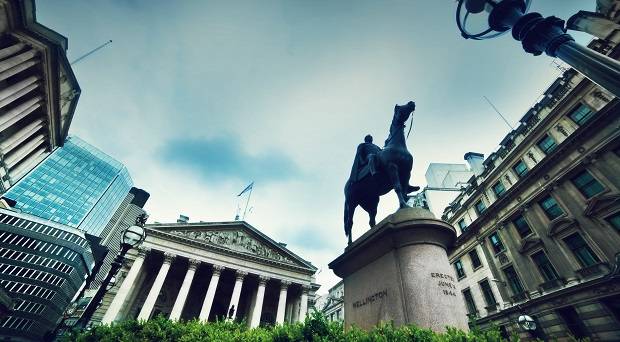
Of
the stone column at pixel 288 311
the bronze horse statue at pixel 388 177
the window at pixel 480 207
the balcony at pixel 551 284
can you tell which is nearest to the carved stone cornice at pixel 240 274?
the stone column at pixel 288 311

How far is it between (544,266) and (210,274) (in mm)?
36334

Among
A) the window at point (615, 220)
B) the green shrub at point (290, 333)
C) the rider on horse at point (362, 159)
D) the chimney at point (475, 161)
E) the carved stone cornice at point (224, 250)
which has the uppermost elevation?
the chimney at point (475, 161)

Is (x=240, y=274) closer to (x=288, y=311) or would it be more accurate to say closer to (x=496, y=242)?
(x=288, y=311)

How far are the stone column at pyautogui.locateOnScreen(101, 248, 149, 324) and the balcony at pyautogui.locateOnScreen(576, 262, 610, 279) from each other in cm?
3750

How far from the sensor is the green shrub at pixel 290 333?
3.21m

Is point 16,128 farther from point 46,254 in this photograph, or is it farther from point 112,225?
point 112,225

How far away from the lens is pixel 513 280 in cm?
2041

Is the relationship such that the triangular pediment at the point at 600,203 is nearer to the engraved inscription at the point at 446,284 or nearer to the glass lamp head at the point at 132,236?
the engraved inscription at the point at 446,284

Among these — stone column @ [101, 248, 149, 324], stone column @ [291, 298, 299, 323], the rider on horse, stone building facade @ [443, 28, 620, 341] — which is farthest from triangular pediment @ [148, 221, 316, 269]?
the rider on horse

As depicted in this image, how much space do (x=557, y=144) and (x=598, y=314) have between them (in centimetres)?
1096

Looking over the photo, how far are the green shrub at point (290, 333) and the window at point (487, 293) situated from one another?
22286 mm

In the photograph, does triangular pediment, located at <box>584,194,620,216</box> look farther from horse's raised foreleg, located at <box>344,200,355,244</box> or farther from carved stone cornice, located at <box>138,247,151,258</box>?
carved stone cornice, located at <box>138,247,151,258</box>

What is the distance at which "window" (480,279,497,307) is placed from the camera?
71.9ft

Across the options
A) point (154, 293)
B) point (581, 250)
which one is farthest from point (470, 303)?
point (154, 293)
